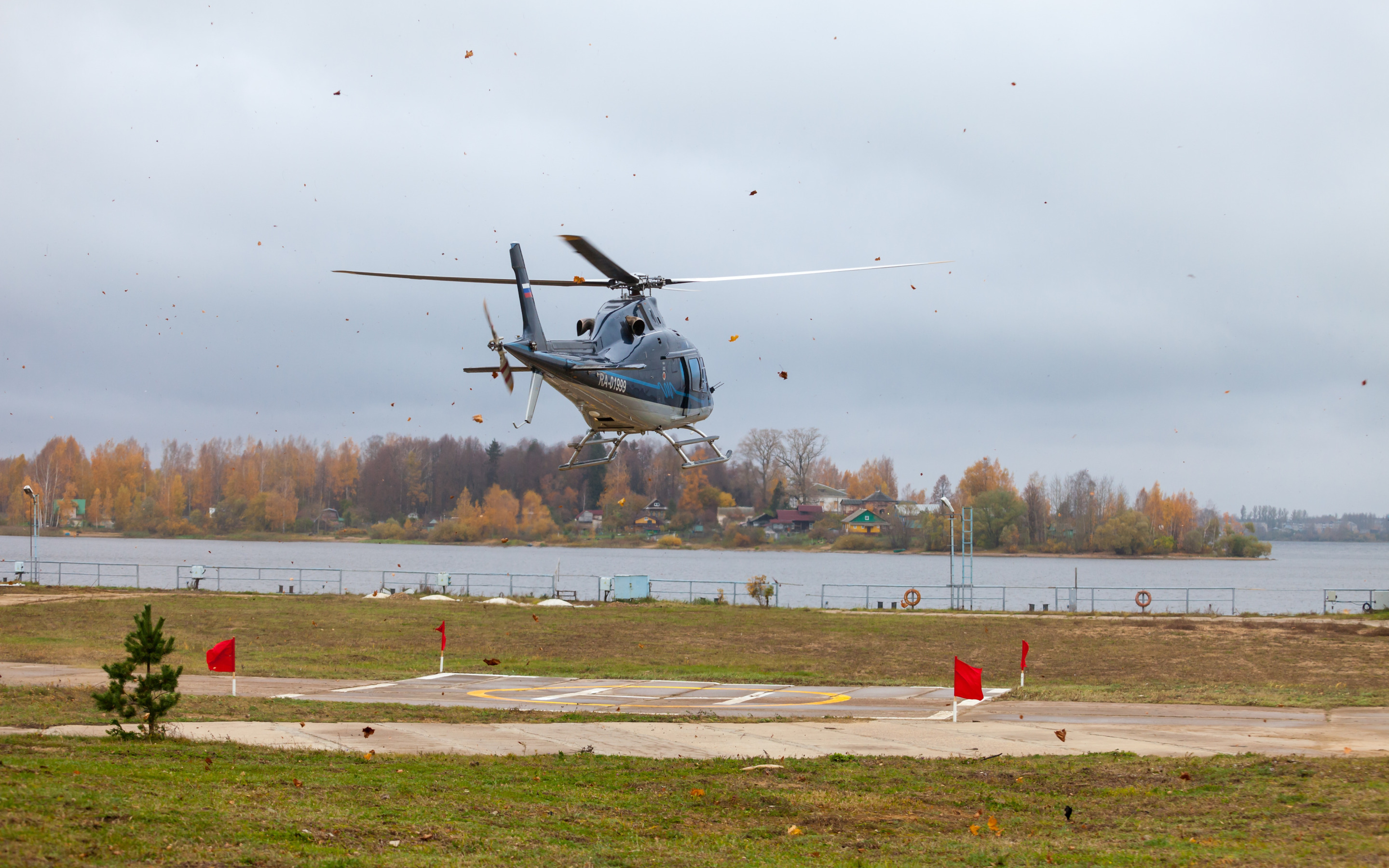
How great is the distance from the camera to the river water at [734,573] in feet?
212

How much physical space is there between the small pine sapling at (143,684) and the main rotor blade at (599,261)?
938cm

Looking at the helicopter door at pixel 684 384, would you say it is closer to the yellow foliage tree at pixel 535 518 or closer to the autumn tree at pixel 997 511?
the autumn tree at pixel 997 511

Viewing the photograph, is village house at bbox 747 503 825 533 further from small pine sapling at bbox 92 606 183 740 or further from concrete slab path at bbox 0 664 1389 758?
small pine sapling at bbox 92 606 183 740

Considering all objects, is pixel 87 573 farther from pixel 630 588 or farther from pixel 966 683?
pixel 966 683

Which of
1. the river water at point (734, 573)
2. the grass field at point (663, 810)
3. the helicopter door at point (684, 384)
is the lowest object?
the river water at point (734, 573)

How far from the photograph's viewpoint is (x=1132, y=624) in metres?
39.8

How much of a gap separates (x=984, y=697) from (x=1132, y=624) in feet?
66.5

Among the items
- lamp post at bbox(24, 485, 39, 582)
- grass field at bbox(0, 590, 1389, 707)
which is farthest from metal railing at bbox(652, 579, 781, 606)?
lamp post at bbox(24, 485, 39, 582)

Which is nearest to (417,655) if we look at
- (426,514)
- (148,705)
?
(148,705)

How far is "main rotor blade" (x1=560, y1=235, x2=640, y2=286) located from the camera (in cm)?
1984

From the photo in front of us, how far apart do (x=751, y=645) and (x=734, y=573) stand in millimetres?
63658

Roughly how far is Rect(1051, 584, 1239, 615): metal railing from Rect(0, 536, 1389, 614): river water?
0.31m

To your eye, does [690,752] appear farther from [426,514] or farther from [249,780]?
[426,514]

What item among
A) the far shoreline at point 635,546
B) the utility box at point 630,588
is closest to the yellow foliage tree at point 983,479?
the far shoreline at point 635,546
